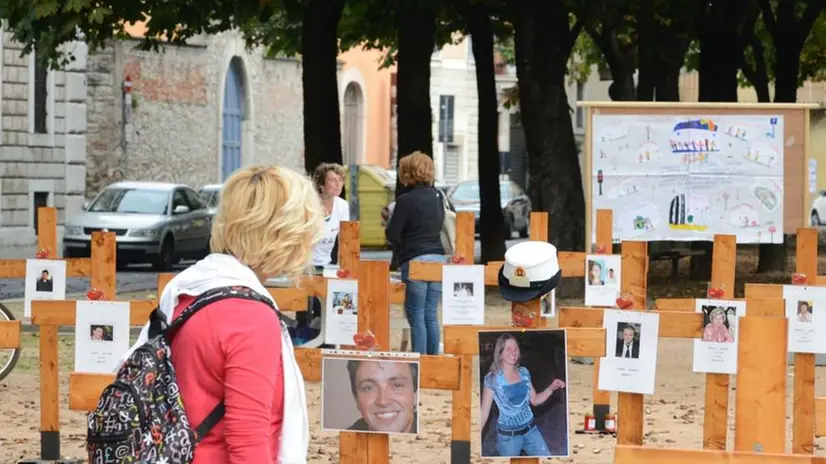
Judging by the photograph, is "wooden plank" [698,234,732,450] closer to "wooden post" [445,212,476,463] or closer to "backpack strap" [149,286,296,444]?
"wooden post" [445,212,476,463]

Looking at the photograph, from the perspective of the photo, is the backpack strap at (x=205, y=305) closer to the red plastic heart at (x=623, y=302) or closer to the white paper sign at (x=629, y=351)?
the white paper sign at (x=629, y=351)

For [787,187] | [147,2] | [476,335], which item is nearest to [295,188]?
[476,335]

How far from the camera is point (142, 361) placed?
4.09 m

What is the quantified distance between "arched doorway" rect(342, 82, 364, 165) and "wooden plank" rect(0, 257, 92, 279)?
48.7 meters

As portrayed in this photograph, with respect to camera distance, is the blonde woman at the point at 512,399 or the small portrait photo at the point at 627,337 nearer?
the blonde woman at the point at 512,399

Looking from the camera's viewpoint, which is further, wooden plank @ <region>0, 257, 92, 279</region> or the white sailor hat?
wooden plank @ <region>0, 257, 92, 279</region>

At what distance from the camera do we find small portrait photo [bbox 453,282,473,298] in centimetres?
1084

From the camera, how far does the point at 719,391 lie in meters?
8.12

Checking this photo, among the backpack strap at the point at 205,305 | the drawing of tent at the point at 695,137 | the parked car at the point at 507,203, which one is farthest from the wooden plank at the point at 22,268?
the parked car at the point at 507,203

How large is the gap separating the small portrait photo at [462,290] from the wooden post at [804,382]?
1.90 meters

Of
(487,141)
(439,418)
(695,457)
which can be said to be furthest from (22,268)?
(487,141)

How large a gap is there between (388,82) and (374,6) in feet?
124

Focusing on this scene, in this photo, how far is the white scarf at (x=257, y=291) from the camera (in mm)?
4199

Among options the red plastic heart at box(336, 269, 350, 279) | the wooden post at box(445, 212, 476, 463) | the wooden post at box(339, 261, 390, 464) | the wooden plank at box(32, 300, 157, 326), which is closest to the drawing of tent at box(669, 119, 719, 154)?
the red plastic heart at box(336, 269, 350, 279)
